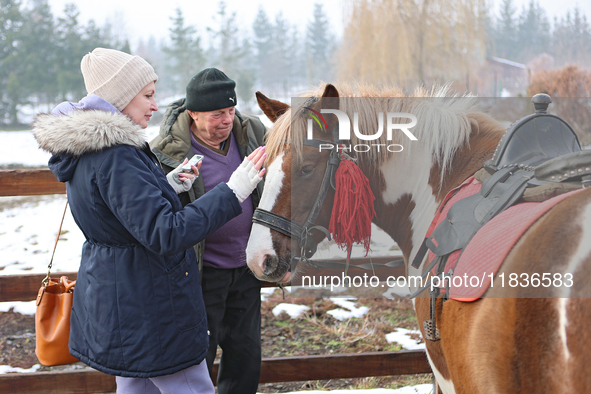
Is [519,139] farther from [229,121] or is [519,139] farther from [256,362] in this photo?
[256,362]

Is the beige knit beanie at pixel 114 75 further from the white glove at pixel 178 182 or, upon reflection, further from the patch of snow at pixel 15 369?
the patch of snow at pixel 15 369

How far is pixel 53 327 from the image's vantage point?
1.78 m

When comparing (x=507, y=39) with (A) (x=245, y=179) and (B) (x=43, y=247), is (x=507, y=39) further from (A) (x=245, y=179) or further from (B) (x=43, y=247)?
(A) (x=245, y=179)

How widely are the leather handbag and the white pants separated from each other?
35cm

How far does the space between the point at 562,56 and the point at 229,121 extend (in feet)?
89.7

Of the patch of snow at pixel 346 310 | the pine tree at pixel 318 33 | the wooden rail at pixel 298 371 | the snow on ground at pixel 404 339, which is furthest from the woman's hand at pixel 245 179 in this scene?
the pine tree at pixel 318 33

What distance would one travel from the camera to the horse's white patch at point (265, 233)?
1759 mm

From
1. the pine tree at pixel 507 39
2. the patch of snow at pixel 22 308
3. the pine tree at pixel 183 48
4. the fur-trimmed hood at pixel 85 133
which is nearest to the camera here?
the fur-trimmed hood at pixel 85 133

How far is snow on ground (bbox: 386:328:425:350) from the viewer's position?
3.33 m

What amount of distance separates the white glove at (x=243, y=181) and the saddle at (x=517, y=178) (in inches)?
27.8

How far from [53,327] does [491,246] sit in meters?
1.70

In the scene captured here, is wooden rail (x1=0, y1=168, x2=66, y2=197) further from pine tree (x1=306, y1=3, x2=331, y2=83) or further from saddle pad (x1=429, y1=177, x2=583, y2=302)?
pine tree (x1=306, y1=3, x2=331, y2=83)

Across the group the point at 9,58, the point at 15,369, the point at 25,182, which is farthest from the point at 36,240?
the point at 9,58

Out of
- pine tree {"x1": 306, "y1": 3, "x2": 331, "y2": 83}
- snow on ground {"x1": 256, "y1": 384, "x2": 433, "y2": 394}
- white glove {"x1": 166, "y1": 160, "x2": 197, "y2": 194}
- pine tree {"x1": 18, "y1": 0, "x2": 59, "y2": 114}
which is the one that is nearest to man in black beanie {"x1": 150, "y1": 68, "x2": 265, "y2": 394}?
white glove {"x1": 166, "y1": 160, "x2": 197, "y2": 194}
